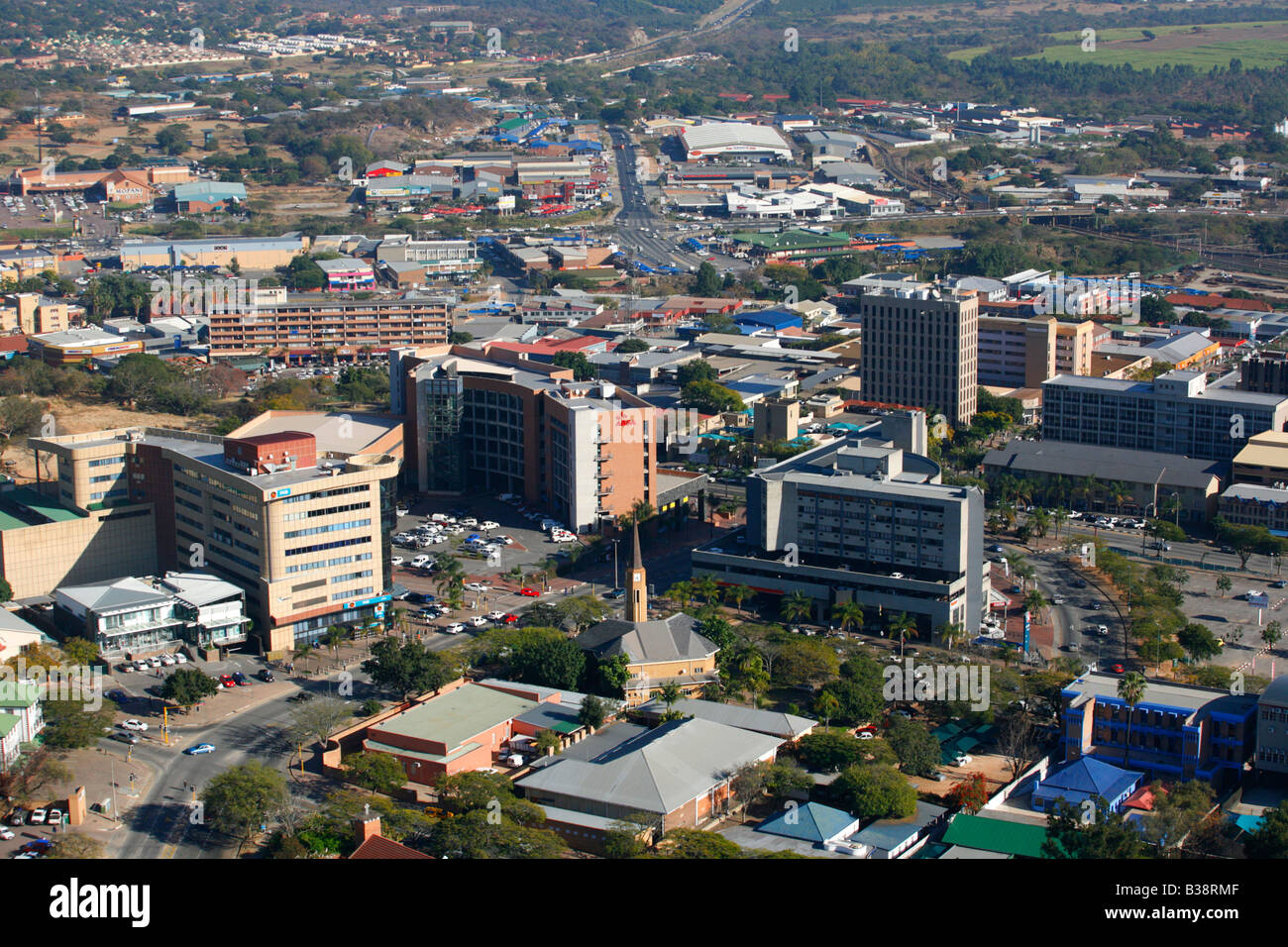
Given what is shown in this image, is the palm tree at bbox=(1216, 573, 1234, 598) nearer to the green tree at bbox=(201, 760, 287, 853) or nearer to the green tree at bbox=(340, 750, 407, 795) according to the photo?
the green tree at bbox=(340, 750, 407, 795)

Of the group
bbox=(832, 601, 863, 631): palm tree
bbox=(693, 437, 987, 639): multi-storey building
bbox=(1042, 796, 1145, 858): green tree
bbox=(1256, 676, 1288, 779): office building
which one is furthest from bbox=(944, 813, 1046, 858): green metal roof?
bbox=(693, 437, 987, 639): multi-storey building

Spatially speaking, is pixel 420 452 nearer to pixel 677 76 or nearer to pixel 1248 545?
pixel 1248 545

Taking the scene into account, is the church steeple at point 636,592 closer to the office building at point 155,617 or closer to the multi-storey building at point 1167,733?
the office building at point 155,617

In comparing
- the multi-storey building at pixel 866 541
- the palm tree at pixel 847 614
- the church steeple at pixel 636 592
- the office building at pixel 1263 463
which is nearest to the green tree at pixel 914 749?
the church steeple at pixel 636 592

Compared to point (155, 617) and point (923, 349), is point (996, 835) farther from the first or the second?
point (923, 349)

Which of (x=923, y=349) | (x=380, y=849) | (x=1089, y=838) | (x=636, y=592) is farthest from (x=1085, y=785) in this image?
(x=923, y=349)

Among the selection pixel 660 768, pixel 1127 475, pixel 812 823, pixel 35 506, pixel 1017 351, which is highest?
pixel 1017 351
